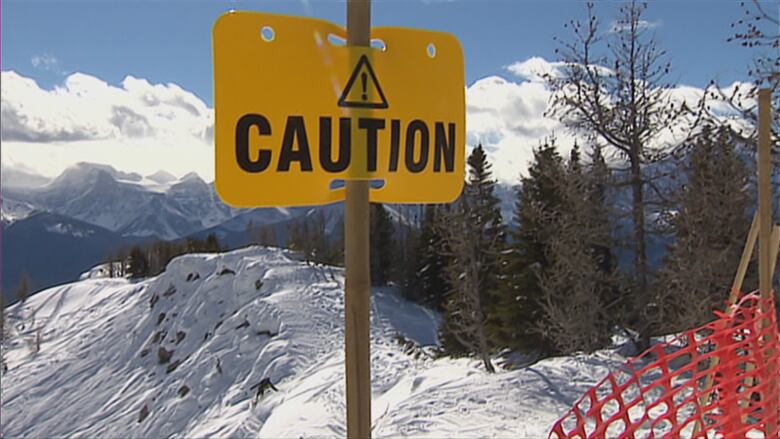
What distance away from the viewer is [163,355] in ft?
46.6

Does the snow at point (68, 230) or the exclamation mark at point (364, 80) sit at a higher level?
the snow at point (68, 230)

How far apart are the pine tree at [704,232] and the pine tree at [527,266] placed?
2.68 m

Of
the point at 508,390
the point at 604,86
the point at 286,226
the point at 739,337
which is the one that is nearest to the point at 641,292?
the point at 604,86

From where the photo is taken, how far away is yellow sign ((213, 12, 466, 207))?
794 millimetres

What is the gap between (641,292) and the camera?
8.39 meters

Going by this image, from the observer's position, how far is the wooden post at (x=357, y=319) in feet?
2.82

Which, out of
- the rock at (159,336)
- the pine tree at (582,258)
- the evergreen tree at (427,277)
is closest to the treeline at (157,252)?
the rock at (159,336)

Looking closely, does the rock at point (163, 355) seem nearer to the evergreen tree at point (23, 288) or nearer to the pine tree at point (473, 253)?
the pine tree at point (473, 253)

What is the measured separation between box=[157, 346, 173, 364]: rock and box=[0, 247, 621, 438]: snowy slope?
11 cm

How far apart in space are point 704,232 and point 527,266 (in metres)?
3.83

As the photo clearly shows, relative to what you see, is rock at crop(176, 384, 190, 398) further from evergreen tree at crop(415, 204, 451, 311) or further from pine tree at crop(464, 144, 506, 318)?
evergreen tree at crop(415, 204, 451, 311)

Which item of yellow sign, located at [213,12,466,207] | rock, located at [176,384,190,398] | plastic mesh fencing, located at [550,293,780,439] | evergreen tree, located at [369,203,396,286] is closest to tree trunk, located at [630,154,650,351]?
plastic mesh fencing, located at [550,293,780,439]

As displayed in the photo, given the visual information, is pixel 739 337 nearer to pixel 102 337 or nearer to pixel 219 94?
pixel 219 94

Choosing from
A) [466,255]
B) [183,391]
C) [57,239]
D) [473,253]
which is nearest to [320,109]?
[473,253]
